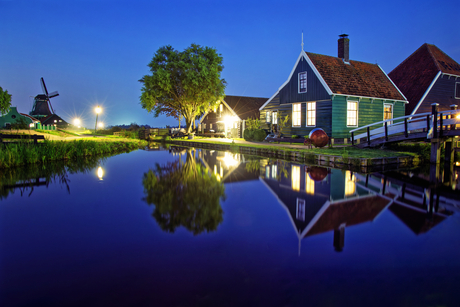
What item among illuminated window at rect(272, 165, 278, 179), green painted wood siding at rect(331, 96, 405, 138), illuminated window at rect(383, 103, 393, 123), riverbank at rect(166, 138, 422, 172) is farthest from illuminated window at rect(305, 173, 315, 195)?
illuminated window at rect(383, 103, 393, 123)

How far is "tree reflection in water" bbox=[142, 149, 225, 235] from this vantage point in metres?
5.49

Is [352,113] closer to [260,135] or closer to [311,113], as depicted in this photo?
[311,113]

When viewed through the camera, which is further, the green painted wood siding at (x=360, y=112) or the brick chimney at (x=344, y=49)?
the brick chimney at (x=344, y=49)

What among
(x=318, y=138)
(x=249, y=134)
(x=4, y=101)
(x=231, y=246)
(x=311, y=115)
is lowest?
(x=231, y=246)

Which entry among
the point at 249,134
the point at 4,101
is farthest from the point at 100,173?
the point at 4,101

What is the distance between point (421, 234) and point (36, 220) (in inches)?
281

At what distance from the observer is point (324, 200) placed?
7.10m

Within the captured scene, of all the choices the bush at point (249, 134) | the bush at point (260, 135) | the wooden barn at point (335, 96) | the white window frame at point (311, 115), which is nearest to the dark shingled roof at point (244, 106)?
the bush at point (249, 134)

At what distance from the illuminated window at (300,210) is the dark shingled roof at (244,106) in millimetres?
31289

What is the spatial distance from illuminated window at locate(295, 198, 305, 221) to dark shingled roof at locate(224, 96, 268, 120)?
103ft

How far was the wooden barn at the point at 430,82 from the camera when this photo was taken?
2353 centimetres

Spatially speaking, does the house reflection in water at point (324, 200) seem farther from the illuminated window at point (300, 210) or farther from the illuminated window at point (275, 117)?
the illuminated window at point (275, 117)

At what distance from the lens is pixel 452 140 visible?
13.6 meters

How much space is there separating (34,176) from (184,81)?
26388 mm
